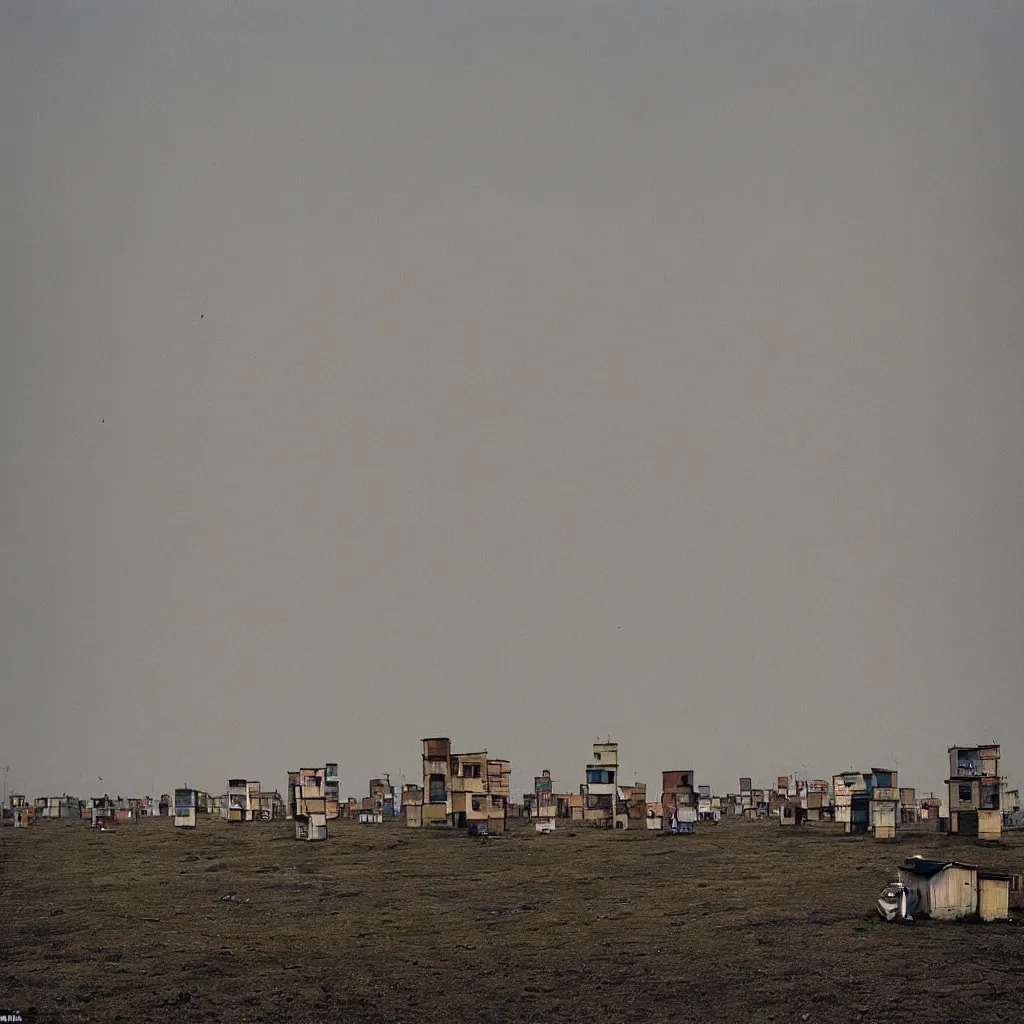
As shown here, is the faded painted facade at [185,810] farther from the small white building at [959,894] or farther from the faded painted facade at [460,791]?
the small white building at [959,894]

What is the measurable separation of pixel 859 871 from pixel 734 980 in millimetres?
17716

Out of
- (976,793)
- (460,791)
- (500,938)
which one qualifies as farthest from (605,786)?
(500,938)

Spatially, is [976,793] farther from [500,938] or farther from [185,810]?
[185,810]

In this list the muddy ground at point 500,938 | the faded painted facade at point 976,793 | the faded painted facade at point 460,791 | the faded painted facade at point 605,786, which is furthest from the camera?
the faded painted facade at point 605,786

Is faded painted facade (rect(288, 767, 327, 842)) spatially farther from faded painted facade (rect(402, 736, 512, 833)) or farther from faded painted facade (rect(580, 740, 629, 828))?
faded painted facade (rect(580, 740, 629, 828))

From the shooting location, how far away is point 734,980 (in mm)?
35688

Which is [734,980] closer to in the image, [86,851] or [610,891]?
[610,891]

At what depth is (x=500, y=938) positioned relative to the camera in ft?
137

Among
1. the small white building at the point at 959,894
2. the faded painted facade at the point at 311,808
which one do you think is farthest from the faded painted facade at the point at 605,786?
the small white building at the point at 959,894

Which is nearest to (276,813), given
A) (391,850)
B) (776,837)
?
(391,850)

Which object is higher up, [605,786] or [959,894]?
[959,894]

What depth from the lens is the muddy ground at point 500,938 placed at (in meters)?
34.1

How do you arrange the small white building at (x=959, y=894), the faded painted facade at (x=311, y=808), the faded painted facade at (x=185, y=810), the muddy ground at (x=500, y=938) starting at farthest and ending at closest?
the faded painted facade at (x=185, y=810) < the faded painted facade at (x=311, y=808) < the small white building at (x=959, y=894) < the muddy ground at (x=500, y=938)

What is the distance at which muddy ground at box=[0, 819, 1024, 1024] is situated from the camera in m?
34.1
